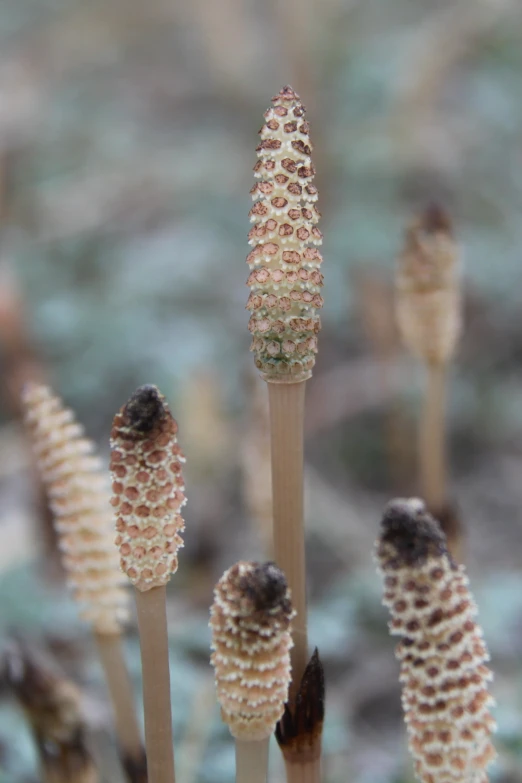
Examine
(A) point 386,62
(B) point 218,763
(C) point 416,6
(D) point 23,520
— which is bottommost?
(B) point 218,763

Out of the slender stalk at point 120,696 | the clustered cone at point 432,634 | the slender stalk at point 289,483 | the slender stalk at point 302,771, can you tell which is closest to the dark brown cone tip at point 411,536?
the clustered cone at point 432,634

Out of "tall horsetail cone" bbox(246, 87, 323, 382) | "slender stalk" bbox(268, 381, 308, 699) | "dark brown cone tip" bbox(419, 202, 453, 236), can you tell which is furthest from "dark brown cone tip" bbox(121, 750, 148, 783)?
"dark brown cone tip" bbox(419, 202, 453, 236)

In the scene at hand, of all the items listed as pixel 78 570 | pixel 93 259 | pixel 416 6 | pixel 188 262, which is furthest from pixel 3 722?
pixel 416 6

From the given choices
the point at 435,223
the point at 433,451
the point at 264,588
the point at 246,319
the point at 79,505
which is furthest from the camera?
the point at 246,319

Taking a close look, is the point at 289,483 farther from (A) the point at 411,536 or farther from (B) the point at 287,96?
(B) the point at 287,96

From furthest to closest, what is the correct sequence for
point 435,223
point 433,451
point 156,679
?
point 433,451
point 435,223
point 156,679

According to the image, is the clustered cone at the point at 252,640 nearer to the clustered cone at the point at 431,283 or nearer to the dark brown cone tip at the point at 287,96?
the dark brown cone tip at the point at 287,96

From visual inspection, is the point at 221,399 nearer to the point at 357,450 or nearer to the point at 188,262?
the point at 357,450

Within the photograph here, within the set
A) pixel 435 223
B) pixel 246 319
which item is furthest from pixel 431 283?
pixel 246 319
